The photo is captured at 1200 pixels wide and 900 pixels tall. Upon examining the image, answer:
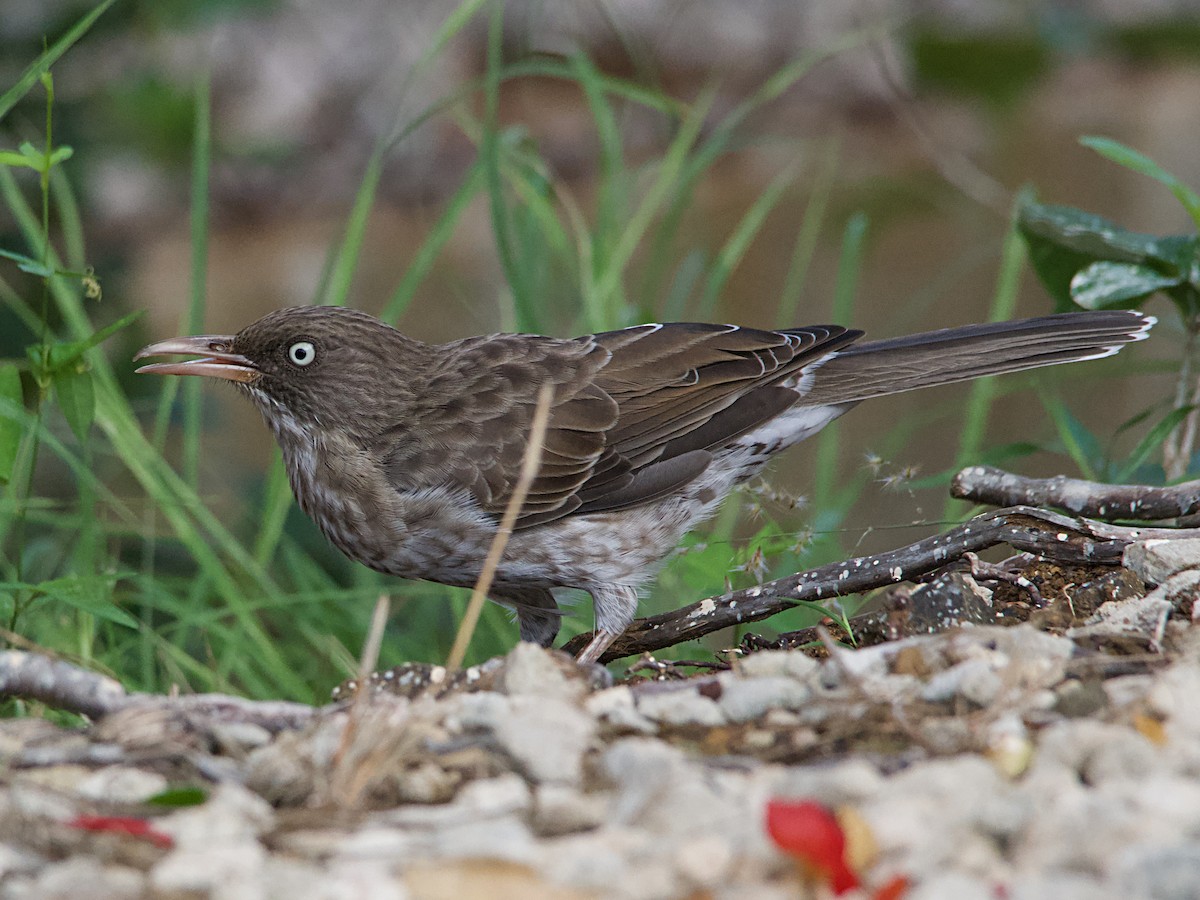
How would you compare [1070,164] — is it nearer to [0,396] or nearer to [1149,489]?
[1149,489]

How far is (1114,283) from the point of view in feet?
13.1

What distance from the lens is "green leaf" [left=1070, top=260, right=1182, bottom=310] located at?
3.94 m

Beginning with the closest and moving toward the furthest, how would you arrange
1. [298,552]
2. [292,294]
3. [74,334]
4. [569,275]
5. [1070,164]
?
[74,334]
[298,552]
[569,275]
[292,294]
[1070,164]

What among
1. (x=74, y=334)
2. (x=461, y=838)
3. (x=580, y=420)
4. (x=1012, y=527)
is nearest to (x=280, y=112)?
(x=74, y=334)

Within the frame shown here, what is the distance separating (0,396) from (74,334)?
5.09 ft

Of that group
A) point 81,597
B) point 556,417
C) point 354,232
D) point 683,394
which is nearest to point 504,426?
point 556,417

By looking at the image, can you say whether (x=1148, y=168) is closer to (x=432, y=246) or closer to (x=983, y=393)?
(x=983, y=393)

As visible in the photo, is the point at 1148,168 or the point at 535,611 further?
the point at 535,611

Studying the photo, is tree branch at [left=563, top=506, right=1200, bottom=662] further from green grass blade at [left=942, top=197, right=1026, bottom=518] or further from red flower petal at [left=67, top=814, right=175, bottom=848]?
red flower petal at [left=67, top=814, right=175, bottom=848]

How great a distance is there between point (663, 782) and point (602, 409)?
2362mm

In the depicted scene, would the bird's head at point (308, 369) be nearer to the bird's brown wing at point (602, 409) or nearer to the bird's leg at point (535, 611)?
the bird's brown wing at point (602, 409)

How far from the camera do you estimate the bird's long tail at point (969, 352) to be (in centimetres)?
404

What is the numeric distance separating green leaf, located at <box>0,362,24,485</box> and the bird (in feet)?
2.19

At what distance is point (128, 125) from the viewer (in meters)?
7.51
